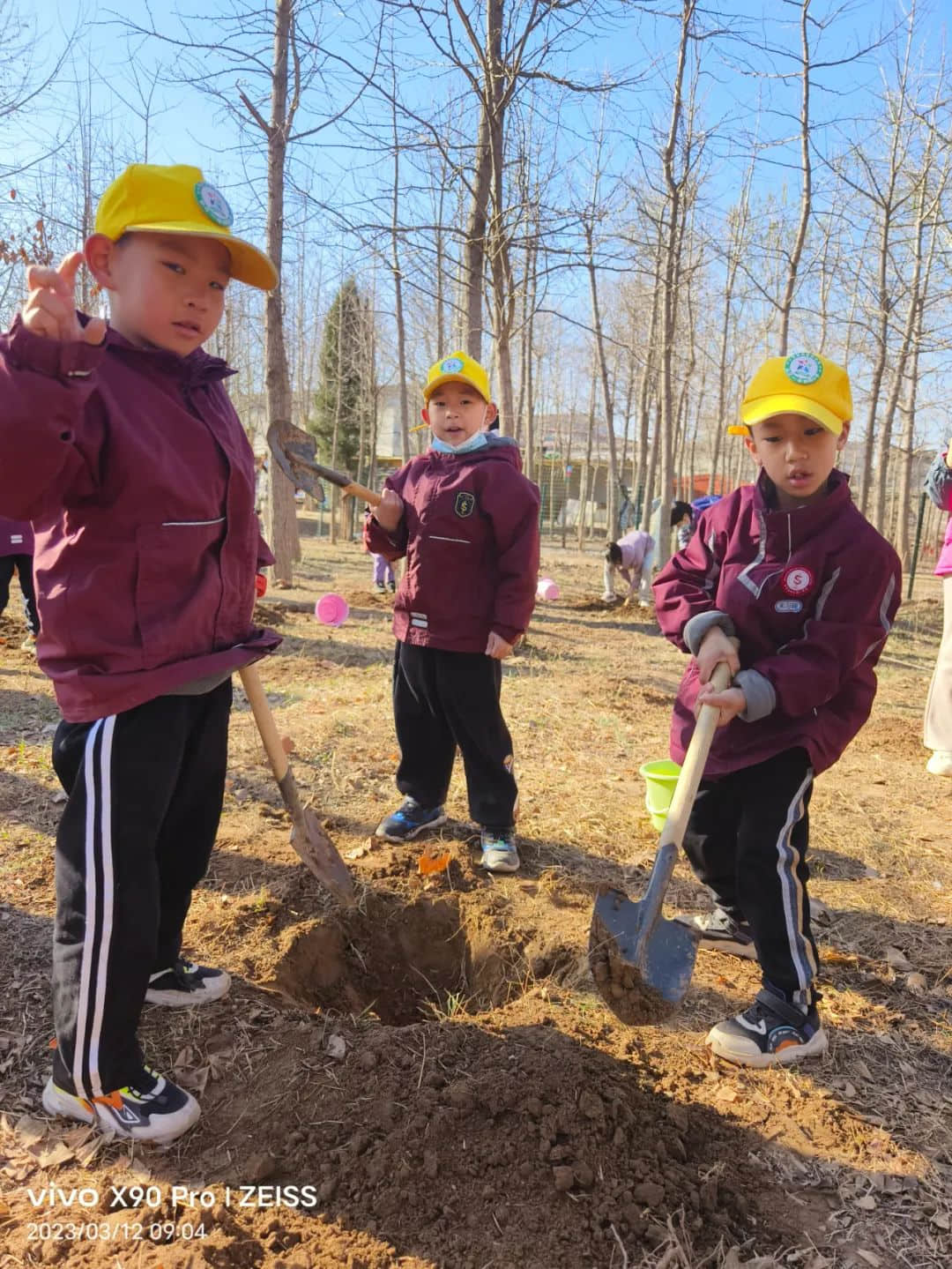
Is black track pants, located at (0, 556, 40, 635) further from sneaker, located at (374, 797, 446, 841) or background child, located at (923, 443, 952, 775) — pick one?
background child, located at (923, 443, 952, 775)

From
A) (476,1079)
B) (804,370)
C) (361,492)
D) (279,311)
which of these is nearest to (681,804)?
(476,1079)

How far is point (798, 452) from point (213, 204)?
5.25 ft

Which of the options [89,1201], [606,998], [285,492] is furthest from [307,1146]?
[285,492]

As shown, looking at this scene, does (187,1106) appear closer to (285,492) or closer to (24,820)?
(24,820)

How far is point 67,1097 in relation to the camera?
1947 millimetres

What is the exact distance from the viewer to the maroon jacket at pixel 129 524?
1684mm

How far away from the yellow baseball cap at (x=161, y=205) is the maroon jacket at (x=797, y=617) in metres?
1.57

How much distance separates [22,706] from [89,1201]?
4.02m

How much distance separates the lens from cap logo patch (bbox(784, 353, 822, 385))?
228cm

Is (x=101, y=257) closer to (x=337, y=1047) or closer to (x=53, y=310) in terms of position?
(x=53, y=310)

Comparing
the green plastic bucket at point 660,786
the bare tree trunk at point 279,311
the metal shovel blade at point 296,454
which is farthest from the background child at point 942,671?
the bare tree trunk at point 279,311

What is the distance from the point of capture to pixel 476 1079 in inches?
80.7

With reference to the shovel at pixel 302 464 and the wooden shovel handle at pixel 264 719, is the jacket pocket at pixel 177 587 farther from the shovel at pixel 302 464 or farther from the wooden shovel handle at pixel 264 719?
the shovel at pixel 302 464

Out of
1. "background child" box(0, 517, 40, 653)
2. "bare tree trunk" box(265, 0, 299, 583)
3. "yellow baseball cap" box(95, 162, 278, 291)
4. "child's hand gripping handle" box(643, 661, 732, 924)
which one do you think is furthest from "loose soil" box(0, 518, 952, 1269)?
"bare tree trunk" box(265, 0, 299, 583)
